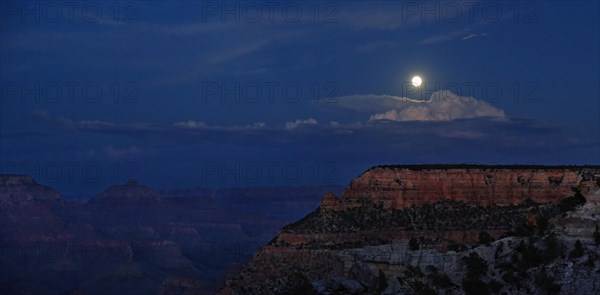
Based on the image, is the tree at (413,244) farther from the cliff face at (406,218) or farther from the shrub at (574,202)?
the shrub at (574,202)

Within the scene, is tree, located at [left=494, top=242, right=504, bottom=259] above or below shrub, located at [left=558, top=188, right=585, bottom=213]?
below

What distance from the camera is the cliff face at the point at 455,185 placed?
102 meters

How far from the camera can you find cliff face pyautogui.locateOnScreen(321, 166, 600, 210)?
102 metres

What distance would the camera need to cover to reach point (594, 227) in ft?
205

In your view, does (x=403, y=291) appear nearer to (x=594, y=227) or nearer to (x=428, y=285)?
(x=428, y=285)

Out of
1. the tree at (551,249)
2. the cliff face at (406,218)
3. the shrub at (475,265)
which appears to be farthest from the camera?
the cliff face at (406,218)

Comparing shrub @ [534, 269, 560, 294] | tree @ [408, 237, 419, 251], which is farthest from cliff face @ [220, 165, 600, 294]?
shrub @ [534, 269, 560, 294]

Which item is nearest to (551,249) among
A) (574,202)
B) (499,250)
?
(499,250)

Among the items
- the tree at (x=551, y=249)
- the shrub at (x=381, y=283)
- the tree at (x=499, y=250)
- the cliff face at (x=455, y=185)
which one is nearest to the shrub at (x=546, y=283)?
the tree at (x=551, y=249)

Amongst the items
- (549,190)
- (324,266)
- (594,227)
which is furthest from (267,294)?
(594,227)

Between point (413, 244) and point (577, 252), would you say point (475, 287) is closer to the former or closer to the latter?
point (577, 252)

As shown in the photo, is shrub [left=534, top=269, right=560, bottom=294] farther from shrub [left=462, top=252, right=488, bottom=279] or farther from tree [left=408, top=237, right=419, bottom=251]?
tree [left=408, top=237, right=419, bottom=251]

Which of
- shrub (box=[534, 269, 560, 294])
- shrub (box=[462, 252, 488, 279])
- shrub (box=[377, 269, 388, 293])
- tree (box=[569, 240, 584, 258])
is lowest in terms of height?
shrub (box=[377, 269, 388, 293])

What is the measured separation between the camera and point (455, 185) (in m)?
105
